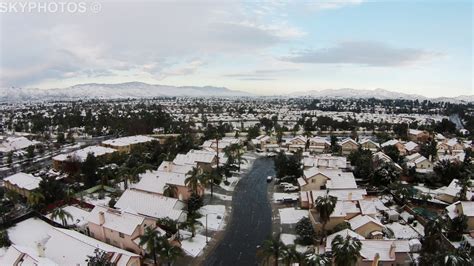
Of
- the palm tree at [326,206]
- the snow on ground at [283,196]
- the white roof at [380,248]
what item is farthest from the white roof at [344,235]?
the snow on ground at [283,196]

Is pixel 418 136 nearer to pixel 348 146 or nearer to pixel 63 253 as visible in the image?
pixel 348 146

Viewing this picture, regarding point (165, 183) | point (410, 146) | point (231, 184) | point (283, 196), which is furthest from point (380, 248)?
point (410, 146)

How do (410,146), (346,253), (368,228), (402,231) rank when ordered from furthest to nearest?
(410,146) < (402,231) < (368,228) < (346,253)

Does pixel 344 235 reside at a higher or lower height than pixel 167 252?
lower

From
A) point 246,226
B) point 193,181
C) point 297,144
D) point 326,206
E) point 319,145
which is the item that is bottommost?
point 246,226

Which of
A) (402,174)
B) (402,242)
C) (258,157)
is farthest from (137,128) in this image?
(402,242)

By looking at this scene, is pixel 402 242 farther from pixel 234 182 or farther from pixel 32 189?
pixel 32 189

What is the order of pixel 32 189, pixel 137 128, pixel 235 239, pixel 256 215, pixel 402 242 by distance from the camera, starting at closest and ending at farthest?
pixel 402 242 → pixel 235 239 → pixel 256 215 → pixel 32 189 → pixel 137 128
